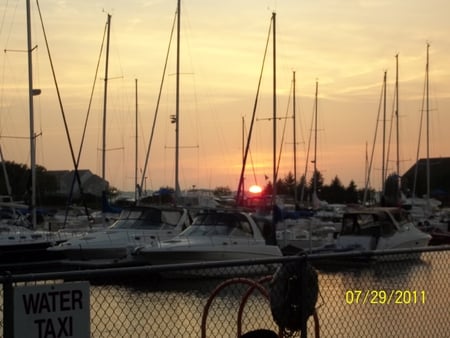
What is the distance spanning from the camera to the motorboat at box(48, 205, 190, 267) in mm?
25938

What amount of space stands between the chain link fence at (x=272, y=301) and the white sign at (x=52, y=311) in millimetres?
52

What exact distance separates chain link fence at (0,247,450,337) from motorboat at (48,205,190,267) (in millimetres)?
6962

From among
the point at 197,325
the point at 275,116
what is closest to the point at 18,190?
the point at 275,116

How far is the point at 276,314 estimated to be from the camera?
255 inches

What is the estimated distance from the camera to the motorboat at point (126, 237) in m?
25.9

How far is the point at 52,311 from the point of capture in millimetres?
5074

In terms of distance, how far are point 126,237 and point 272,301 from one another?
2124 cm

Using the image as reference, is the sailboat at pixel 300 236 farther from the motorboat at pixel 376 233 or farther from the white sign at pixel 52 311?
the white sign at pixel 52 311

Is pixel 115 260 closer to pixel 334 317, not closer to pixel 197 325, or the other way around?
pixel 197 325

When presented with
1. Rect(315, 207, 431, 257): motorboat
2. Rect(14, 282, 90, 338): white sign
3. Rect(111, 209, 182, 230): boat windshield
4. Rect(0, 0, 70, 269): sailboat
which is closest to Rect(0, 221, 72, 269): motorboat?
Rect(0, 0, 70, 269): sailboat

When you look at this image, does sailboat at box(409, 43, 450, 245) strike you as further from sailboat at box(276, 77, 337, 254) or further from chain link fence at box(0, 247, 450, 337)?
chain link fence at box(0, 247, 450, 337)

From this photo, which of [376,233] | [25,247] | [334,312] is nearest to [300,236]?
[376,233]
